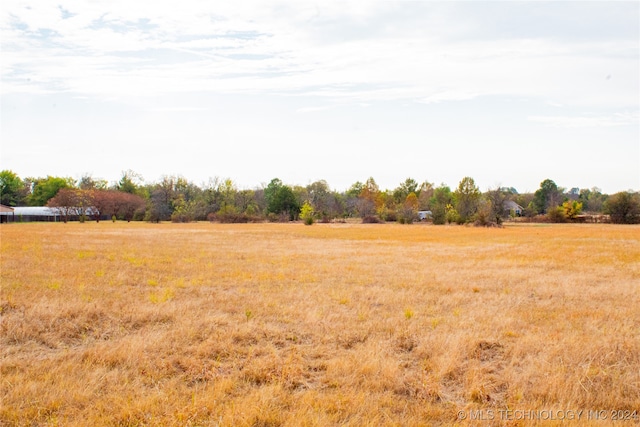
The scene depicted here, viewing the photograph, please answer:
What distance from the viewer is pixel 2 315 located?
10.3 meters

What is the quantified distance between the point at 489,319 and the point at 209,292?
25.5 ft

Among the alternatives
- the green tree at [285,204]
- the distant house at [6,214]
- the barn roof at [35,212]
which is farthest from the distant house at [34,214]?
the green tree at [285,204]

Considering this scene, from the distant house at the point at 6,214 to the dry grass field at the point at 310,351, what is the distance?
95.6m

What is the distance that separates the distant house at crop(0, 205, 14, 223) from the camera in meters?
94.9

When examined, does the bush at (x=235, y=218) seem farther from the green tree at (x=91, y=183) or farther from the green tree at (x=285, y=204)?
the green tree at (x=91, y=183)

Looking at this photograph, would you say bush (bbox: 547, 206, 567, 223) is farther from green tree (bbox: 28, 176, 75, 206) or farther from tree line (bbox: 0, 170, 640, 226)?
green tree (bbox: 28, 176, 75, 206)

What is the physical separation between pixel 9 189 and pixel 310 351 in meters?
138

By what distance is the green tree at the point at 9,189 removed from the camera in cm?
11712

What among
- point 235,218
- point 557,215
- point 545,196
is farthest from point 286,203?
point 545,196

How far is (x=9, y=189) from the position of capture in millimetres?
120312

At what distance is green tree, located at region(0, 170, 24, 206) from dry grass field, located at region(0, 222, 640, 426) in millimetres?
122037

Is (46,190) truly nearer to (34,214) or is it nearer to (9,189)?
(9,189)

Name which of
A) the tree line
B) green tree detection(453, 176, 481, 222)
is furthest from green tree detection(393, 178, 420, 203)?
green tree detection(453, 176, 481, 222)

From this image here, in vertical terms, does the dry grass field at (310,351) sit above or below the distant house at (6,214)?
below
